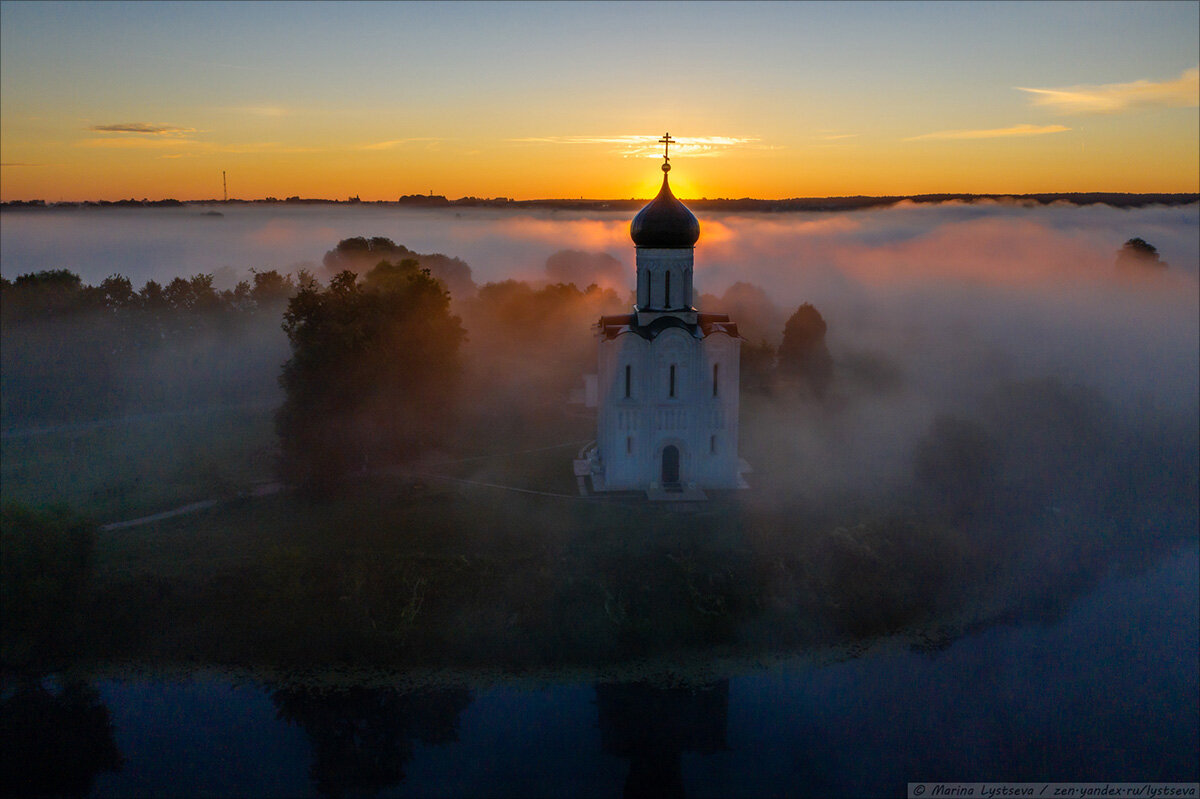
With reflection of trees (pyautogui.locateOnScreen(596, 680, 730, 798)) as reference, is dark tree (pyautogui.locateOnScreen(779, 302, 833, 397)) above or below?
above

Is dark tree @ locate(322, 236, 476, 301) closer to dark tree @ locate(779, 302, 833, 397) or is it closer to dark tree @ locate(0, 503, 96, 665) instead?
dark tree @ locate(779, 302, 833, 397)

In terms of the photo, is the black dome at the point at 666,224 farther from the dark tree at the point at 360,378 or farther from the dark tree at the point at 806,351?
the dark tree at the point at 806,351

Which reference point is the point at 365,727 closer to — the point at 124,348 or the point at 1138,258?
the point at 124,348

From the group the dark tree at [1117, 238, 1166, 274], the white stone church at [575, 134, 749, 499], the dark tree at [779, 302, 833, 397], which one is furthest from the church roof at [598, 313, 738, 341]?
the dark tree at [1117, 238, 1166, 274]

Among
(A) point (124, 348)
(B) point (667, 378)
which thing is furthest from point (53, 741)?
(A) point (124, 348)

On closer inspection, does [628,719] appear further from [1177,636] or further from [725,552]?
[1177,636]
